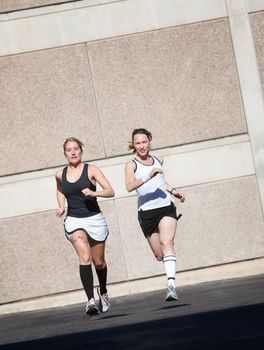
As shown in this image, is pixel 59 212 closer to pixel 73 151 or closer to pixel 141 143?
pixel 73 151

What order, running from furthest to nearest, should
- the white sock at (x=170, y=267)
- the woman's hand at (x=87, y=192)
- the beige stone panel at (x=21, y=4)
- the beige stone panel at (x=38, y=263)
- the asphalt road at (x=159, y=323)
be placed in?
the beige stone panel at (x=38, y=263) → the beige stone panel at (x=21, y=4) → the white sock at (x=170, y=267) → the woman's hand at (x=87, y=192) → the asphalt road at (x=159, y=323)

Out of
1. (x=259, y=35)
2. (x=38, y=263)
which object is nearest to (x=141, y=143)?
(x=38, y=263)

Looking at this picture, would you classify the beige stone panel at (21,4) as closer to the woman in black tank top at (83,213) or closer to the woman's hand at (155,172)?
the woman in black tank top at (83,213)

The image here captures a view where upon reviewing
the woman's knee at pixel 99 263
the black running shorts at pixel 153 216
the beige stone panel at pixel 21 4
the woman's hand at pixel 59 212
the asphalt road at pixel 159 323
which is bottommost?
the asphalt road at pixel 159 323

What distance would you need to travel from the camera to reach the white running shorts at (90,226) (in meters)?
11.6

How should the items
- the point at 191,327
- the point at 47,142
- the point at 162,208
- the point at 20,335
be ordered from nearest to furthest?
the point at 191,327 → the point at 20,335 → the point at 162,208 → the point at 47,142

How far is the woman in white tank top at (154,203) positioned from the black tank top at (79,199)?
16.1 inches

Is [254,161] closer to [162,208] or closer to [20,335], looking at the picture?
[162,208]

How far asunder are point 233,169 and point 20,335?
4.88 m

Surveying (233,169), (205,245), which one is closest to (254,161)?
(233,169)

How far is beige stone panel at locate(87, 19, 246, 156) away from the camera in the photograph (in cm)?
1438

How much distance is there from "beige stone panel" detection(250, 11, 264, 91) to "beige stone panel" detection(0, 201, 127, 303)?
2.78m

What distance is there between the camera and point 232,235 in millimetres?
14484

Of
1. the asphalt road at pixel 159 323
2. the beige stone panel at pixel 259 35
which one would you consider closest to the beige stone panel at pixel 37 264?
the asphalt road at pixel 159 323
